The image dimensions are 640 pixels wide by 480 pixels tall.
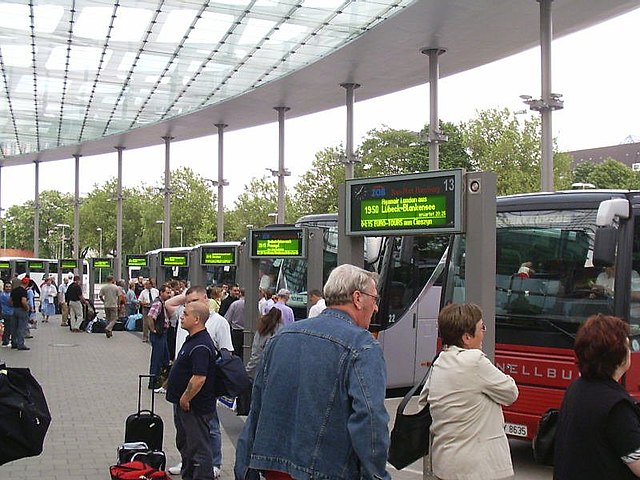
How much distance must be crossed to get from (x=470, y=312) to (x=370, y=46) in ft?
95.7

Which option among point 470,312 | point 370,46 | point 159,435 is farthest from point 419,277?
point 370,46

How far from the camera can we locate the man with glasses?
377 cm

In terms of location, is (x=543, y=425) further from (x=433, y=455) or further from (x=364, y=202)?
A: (x=364, y=202)

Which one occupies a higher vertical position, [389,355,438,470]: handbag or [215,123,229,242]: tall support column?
[215,123,229,242]: tall support column

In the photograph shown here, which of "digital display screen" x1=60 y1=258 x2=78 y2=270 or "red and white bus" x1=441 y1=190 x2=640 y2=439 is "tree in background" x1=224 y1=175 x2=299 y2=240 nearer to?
"digital display screen" x1=60 y1=258 x2=78 y2=270

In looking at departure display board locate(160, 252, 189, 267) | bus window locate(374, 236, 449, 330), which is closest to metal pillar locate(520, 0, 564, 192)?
bus window locate(374, 236, 449, 330)

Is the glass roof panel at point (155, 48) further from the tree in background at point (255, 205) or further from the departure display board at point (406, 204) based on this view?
the tree in background at point (255, 205)

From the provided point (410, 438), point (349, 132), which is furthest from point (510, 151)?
point (410, 438)

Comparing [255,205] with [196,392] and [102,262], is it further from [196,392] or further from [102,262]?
[196,392]

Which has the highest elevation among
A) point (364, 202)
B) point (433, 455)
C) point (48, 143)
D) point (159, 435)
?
point (48, 143)

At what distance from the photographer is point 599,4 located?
95.3 feet

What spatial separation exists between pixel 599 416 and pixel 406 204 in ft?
16.2

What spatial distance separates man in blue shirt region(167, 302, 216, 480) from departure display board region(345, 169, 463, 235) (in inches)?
88.9

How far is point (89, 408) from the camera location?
13.4 m
